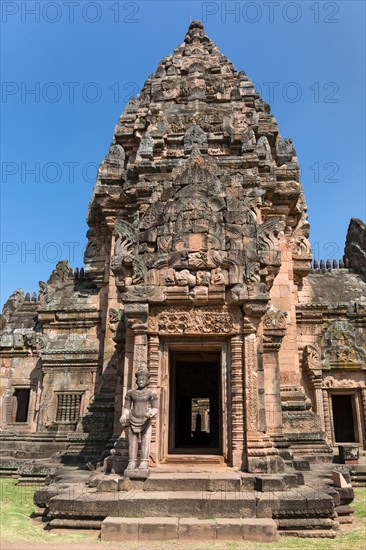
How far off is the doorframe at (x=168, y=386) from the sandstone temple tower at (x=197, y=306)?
0.09ft

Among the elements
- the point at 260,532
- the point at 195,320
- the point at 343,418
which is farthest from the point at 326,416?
the point at 260,532

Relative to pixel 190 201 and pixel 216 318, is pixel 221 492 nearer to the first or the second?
pixel 216 318

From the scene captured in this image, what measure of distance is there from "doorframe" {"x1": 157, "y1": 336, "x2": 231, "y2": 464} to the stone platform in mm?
1009

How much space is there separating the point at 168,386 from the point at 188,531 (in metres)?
3.34

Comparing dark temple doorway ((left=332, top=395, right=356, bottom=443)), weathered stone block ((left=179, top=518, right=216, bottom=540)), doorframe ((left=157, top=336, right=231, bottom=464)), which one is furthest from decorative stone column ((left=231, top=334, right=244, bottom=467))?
dark temple doorway ((left=332, top=395, right=356, bottom=443))

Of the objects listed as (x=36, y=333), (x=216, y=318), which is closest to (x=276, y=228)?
→ (x=216, y=318)

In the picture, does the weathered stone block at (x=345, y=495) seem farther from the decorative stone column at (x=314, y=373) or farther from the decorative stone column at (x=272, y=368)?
the decorative stone column at (x=314, y=373)

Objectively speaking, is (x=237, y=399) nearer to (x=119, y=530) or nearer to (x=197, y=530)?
(x=197, y=530)

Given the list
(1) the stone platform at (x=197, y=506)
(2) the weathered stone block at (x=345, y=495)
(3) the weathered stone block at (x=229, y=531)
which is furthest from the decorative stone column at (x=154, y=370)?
(2) the weathered stone block at (x=345, y=495)

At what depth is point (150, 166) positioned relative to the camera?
1454 centimetres

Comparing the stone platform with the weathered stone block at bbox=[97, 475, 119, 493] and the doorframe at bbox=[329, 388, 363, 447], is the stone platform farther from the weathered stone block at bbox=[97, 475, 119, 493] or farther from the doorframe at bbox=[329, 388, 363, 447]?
the doorframe at bbox=[329, 388, 363, 447]

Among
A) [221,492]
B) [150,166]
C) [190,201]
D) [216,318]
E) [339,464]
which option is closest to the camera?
[221,492]

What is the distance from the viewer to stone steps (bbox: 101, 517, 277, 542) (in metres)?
6.56

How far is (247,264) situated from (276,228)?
167cm
